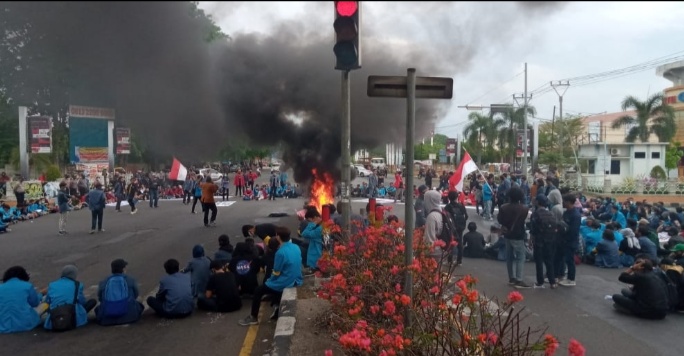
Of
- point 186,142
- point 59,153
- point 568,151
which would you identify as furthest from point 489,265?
point 568,151

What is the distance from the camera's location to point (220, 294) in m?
6.48

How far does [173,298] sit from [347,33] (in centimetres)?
366

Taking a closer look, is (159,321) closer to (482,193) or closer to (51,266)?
(51,266)

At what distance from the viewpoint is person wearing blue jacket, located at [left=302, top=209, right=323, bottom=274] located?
7.19 meters

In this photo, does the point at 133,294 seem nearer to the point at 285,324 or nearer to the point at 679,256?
the point at 285,324

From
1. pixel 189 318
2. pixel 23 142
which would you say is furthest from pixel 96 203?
pixel 23 142

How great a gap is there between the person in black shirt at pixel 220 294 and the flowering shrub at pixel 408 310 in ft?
4.38

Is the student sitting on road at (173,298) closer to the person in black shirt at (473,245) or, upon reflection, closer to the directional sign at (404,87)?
the directional sign at (404,87)

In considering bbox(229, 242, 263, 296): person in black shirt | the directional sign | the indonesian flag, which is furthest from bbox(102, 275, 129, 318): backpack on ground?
the indonesian flag

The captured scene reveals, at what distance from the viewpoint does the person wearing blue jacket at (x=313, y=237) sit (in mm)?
7188

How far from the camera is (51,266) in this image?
9.20m

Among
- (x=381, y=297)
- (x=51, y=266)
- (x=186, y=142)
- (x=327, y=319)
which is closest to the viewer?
(x=381, y=297)

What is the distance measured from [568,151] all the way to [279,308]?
37.4 meters

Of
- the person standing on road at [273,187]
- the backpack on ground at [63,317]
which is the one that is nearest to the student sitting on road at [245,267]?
the backpack on ground at [63,317]
